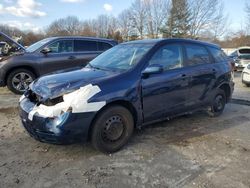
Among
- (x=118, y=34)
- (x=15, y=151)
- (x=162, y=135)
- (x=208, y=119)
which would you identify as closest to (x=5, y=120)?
(x=15, y=151)

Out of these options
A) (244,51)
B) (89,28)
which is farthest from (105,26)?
(244,51)

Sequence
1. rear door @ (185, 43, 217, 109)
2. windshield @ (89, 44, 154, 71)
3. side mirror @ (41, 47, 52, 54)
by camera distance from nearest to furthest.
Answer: windshield @ (89, 44, 154, 71)
rear door @ (185, 43, 217, 109)
side mirror @ (41, 47, 52, 54)

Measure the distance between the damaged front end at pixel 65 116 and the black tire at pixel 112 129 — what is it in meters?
0.15

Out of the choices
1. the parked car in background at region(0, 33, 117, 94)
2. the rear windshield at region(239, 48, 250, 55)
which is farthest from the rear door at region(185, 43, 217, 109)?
the rear windshield at region(239, 48, 250, 55)

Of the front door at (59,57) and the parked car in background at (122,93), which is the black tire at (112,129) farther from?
the front door at (59,57)

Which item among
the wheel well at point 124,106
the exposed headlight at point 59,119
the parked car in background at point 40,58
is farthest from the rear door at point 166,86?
the parked car in background at point 40,58

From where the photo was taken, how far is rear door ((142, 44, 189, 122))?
4867mm

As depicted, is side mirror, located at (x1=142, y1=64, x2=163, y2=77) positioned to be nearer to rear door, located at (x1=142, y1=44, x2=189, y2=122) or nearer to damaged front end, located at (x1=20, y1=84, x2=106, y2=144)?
rear door, located at (x1=142, y1=44, x2=189, y2=122)

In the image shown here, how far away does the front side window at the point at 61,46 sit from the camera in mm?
9281

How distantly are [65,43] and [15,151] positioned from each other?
5.47m

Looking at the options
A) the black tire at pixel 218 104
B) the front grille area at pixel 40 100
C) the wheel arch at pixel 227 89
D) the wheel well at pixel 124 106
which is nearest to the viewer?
the front grille area at pixel 40 100

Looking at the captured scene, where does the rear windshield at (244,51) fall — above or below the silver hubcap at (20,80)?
above

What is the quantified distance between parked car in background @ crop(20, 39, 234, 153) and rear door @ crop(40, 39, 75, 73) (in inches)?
148

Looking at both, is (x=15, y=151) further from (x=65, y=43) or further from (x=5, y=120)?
(x=65, y=43)
